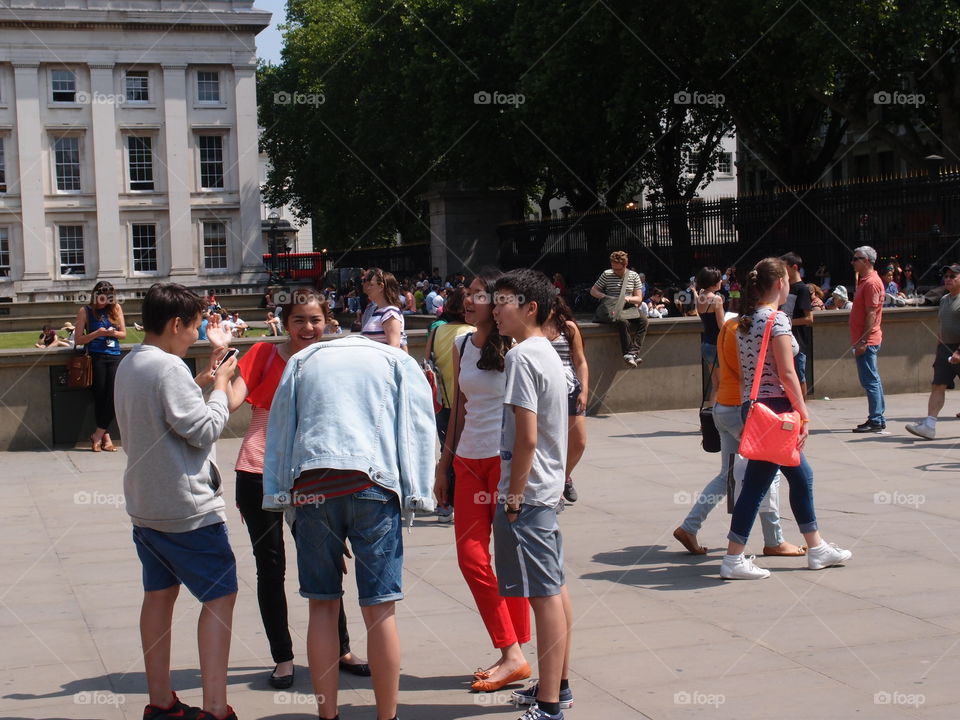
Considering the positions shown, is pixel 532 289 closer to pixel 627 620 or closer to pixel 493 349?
pixel 493 349

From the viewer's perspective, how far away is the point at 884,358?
1586cm

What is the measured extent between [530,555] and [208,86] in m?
51.8

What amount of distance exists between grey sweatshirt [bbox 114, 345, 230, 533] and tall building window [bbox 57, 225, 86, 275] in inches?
2020

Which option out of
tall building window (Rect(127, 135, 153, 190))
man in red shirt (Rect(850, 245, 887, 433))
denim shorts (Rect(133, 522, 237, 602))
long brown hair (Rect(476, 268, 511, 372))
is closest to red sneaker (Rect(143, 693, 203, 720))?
denim shorts (Rect(133, 522, 237, 602))

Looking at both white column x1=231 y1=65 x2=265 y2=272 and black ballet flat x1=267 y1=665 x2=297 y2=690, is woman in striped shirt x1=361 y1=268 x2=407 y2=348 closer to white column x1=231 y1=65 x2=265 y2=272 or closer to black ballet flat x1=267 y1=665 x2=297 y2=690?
black ballet flat x1=267 y1=665 x2=297 y2=690

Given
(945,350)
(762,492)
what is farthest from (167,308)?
(945,350)

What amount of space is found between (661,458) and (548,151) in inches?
1116

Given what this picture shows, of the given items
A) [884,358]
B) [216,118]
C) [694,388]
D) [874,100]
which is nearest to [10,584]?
[694,388]

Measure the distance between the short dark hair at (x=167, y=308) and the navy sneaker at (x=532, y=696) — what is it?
1.94m

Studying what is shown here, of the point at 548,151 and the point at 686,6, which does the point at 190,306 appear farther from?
the point at 548,151

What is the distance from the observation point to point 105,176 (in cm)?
5284

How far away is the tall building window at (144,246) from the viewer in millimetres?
54125

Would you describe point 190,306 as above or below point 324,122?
below

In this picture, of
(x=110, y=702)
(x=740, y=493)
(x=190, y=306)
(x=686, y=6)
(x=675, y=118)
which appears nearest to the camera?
(x=190, y=306)
